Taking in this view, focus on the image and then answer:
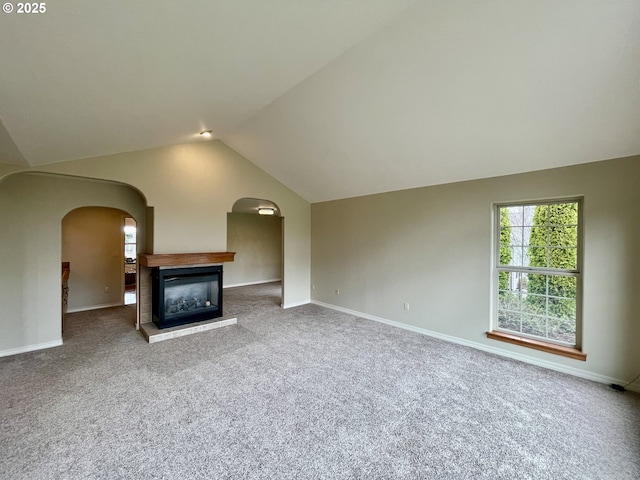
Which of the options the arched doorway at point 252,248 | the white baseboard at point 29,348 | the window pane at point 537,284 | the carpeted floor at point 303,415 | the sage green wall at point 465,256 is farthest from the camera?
the arched doorway at point 252,248

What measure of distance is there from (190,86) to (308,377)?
3131 millimetres

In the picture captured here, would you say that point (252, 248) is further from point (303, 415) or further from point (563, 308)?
point (563, 308)

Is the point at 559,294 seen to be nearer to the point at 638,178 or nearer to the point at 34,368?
the point at 638,178

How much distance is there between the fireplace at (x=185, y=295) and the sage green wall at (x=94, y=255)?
2264 millimetres

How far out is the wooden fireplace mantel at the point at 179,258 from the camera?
409cm

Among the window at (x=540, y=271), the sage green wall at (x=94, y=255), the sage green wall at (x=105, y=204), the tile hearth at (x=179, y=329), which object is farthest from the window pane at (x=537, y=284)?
the sage green wall at (x=94, y=255)

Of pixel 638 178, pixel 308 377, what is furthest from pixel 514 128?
pixel 308 377

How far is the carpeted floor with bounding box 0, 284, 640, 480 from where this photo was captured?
70.5 inches

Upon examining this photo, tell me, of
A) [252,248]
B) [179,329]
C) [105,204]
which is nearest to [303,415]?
[179,329]

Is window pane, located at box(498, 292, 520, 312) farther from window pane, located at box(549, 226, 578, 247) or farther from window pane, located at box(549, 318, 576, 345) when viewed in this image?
window pane, located at box(549, 226, 578, 247)

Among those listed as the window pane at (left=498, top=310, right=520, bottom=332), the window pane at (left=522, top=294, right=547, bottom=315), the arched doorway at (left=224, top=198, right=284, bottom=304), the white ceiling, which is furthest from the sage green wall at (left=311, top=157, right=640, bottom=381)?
the arched doorway at (left=224, top=198, right=284, bottom=304)

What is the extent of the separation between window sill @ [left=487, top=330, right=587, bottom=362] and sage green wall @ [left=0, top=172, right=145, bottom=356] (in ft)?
20.5

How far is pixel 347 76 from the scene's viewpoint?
271 cm

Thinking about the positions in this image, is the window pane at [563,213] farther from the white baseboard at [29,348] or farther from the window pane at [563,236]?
the white baseboard at [29,348]
